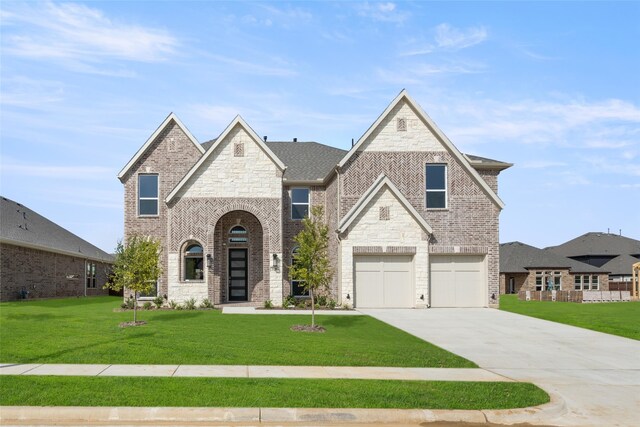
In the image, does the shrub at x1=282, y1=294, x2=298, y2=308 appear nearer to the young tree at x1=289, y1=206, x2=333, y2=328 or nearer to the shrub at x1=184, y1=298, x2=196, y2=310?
the shrub at x1=184, y1=298, x2=196, y2=310

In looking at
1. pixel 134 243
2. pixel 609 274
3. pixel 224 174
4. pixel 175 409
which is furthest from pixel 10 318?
pixel 609 274

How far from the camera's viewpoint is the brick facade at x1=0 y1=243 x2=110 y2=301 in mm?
33406

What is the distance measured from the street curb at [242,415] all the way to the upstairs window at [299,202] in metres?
23.6

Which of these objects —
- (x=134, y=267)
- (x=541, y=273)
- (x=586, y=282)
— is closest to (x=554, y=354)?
(x=134, y=267)

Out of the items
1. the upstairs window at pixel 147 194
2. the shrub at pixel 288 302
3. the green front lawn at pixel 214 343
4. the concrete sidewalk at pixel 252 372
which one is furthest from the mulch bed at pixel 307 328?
the upstairs window at pixel 147 194

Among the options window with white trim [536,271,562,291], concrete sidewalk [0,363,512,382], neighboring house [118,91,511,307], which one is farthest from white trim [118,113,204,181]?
window with white trim [536,271,562,291]

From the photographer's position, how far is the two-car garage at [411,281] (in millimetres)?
28172

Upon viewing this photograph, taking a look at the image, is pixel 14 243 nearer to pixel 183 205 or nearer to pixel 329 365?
pixel 183 205

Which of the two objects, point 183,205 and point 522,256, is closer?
point 183,205

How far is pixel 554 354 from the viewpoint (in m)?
15.6

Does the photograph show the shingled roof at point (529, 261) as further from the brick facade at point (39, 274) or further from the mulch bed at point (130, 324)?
the mulch bed at point (130, 324)

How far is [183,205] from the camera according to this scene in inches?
1109

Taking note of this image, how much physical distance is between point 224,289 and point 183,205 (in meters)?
5.30

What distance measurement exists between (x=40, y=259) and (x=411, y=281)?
78.6 feet
